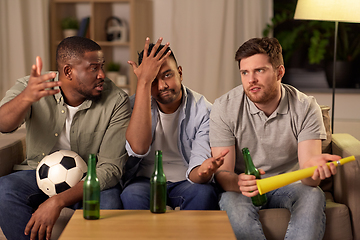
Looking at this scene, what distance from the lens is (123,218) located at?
54.1 inches

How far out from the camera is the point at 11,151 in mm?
2029

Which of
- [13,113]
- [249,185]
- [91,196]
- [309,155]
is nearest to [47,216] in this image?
[91,196]

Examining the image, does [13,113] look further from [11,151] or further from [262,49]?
[262,49]

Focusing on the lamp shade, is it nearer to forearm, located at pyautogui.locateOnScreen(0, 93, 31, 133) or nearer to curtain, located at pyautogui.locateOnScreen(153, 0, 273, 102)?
curtain, located at pyautogui.locateOnScreen(153, 0, 273, 102)

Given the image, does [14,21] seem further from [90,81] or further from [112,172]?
[112,172]

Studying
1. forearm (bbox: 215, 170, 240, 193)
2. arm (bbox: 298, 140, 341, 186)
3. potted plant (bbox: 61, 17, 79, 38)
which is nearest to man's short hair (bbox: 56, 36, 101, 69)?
forearm (bbox: 215, 170, 240, 193)

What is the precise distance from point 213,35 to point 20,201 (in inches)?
99.8

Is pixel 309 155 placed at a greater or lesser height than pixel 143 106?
lesser

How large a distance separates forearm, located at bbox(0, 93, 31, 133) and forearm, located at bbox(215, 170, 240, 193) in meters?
0.90

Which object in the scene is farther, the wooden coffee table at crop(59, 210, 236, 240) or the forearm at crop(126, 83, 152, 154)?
the forearm at crop(126, 83, 152, 154)

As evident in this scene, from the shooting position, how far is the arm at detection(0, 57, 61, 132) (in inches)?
61.3

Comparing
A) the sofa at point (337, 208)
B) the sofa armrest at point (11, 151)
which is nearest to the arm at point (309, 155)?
the sofa at point (337, 208)

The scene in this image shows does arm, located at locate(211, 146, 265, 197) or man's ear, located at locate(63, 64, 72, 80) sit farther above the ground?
man's ear, located at locate(63, 64, 72, 80)

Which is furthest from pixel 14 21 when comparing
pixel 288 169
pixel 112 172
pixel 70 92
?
pixel 288 169
